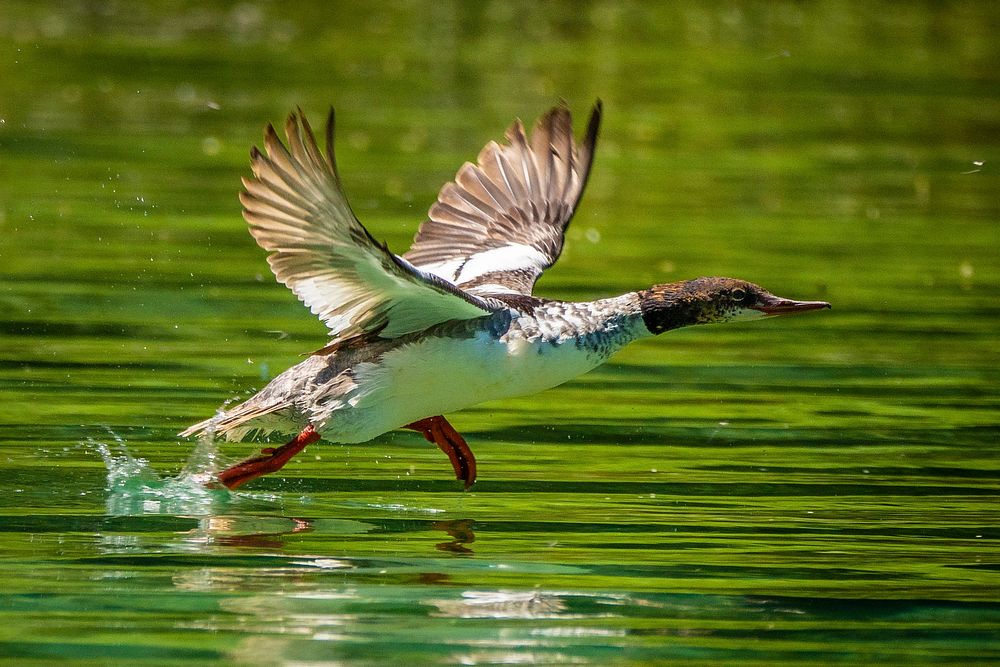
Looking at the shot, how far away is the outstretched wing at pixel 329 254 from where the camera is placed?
24.6ft

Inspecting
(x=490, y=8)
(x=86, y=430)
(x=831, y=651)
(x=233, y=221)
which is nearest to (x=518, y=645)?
(x=831, y=651)

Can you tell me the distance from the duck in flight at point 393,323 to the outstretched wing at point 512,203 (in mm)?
521

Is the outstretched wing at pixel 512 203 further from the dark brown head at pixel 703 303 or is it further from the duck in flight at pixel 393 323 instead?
the dark brown head at pixel 703 303

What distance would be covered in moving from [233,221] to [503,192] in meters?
5.81

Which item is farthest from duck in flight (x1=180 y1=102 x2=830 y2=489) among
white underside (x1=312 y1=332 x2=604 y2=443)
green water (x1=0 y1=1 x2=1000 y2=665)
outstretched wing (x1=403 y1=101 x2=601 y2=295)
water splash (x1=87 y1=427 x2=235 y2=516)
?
outstretched wing (x1=403 y1=101 x2=601 y2=295)

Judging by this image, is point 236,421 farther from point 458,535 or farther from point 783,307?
point 783,307

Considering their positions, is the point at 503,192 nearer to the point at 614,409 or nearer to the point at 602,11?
the point at 614,409

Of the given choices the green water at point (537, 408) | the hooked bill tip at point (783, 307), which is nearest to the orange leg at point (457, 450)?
the green water at point (537, 408)

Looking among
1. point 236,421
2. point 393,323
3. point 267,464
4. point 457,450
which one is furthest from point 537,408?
point 393,323

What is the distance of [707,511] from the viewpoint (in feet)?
28.2

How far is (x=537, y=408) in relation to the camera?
1110 cm

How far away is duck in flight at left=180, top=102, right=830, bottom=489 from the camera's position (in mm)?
7680

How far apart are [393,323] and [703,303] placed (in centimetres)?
148

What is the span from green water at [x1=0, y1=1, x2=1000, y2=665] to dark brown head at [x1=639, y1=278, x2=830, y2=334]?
800 millimetres
